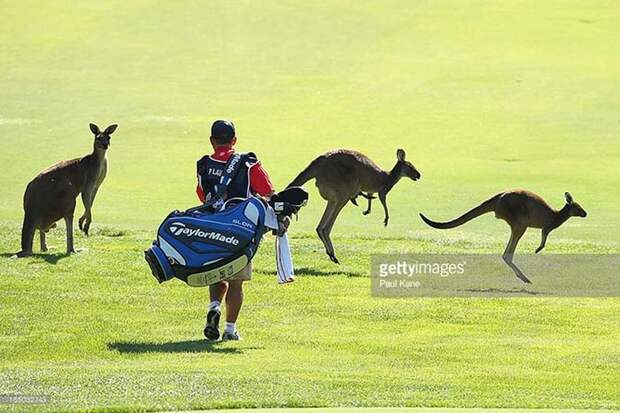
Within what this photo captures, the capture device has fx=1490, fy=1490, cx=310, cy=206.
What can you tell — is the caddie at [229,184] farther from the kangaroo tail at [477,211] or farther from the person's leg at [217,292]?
the kangaroo tail at [477,211]

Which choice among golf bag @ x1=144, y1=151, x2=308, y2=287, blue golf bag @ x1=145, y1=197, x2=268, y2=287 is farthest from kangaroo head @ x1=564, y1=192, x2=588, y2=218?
blue golf bag @ x1=145, y1=197, x2=268, y2=287

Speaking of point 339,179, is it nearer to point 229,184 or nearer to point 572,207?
point 572,207

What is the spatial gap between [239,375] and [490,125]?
77.4ft

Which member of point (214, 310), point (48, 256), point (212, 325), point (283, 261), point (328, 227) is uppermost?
point (283, 261)

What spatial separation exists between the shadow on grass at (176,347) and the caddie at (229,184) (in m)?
0.22

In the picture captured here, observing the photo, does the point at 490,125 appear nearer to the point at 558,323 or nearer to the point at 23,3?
the point at 23,3

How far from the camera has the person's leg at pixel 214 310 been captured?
12.7 metres

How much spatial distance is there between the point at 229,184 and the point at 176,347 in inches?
59.8

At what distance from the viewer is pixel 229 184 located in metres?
12.1

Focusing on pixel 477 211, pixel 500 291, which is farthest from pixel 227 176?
pixel 477 211

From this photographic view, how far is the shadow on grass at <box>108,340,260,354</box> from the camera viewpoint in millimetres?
12320

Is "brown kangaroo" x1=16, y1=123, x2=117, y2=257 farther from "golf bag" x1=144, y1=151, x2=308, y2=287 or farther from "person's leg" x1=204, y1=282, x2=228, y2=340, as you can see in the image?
"golf bag" x1=144, y1=151, x2=308, y2=287

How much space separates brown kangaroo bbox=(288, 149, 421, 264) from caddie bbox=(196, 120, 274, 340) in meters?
6.11

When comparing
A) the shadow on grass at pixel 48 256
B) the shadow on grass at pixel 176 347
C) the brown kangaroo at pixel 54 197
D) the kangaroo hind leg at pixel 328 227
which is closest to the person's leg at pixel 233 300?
the shadow on grass at pixel 176 347
